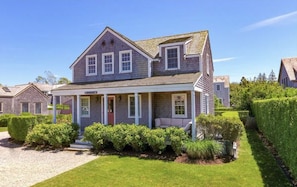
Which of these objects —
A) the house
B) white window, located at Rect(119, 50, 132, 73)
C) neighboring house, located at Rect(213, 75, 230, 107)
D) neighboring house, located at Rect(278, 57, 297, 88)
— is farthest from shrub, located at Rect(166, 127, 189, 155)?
neighboring house, located at Rect(213, 75, 230, 107)

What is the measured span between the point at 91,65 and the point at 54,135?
7.12 m

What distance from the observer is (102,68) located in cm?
1745

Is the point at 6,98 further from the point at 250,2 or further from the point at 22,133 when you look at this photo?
the point at 250,2

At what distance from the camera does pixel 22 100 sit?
3225 centimetres

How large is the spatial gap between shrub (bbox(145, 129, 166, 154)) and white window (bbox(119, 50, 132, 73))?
702cm

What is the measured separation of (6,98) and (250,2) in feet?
108

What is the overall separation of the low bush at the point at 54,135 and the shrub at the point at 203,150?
7.92 meters

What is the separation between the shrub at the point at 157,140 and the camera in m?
10.6

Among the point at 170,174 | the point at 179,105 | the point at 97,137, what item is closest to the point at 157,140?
the point at 170,174

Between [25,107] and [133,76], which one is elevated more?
[133,76]

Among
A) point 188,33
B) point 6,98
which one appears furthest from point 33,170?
point 6,98

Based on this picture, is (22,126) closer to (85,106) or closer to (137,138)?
(85,106)

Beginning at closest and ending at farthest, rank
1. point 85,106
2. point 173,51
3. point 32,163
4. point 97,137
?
point 32,163, point 97,137, point 173,51, point 85,106

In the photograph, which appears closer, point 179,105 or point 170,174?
point 170,174
